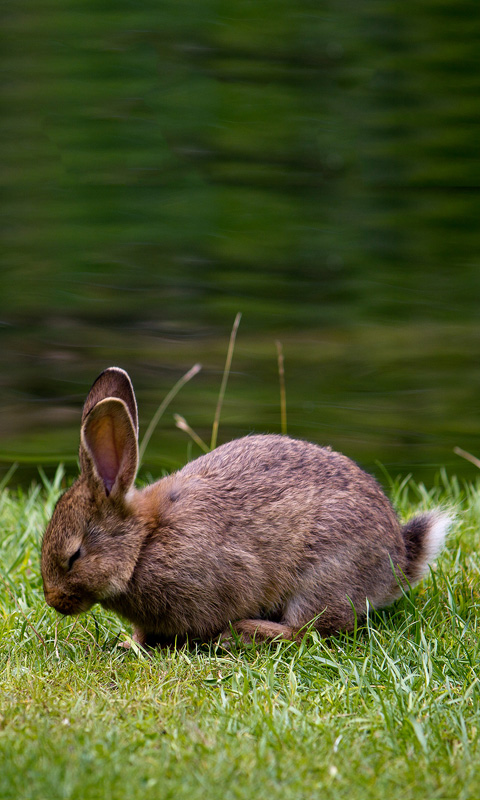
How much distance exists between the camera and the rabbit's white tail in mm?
3662

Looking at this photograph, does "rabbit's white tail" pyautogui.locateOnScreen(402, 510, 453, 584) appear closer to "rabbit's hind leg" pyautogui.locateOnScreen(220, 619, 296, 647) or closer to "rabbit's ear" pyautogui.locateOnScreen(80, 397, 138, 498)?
"rabbit's hind leg" pyautogui.locateOnScreen(220, 619, 296, 647)

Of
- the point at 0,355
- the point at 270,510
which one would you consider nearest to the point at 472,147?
Answer: the point at 0,355

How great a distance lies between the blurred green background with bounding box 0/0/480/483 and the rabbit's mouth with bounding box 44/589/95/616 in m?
3.41

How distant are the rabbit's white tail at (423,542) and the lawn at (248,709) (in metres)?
0.07

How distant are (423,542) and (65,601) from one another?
1.43 m

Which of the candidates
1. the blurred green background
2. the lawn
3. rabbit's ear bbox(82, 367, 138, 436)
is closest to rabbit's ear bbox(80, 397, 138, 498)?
rabbit's ear bbox(82, 367, 138, 436)

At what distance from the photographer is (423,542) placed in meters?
3.68

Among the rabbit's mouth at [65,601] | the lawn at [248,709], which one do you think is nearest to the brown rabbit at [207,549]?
the rabbit's mouth at [65,601]

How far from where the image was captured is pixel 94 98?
6.82 m

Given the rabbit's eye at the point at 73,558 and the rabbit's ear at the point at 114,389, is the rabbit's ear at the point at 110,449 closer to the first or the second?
the rabbit's ear at the point at 114,389

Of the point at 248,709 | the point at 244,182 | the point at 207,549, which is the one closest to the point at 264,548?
the point at 207,549

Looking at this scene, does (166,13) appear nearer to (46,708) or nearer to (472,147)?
(472,147)

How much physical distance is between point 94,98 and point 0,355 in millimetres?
2050

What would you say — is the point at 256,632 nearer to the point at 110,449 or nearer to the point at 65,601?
the point at 65,601
